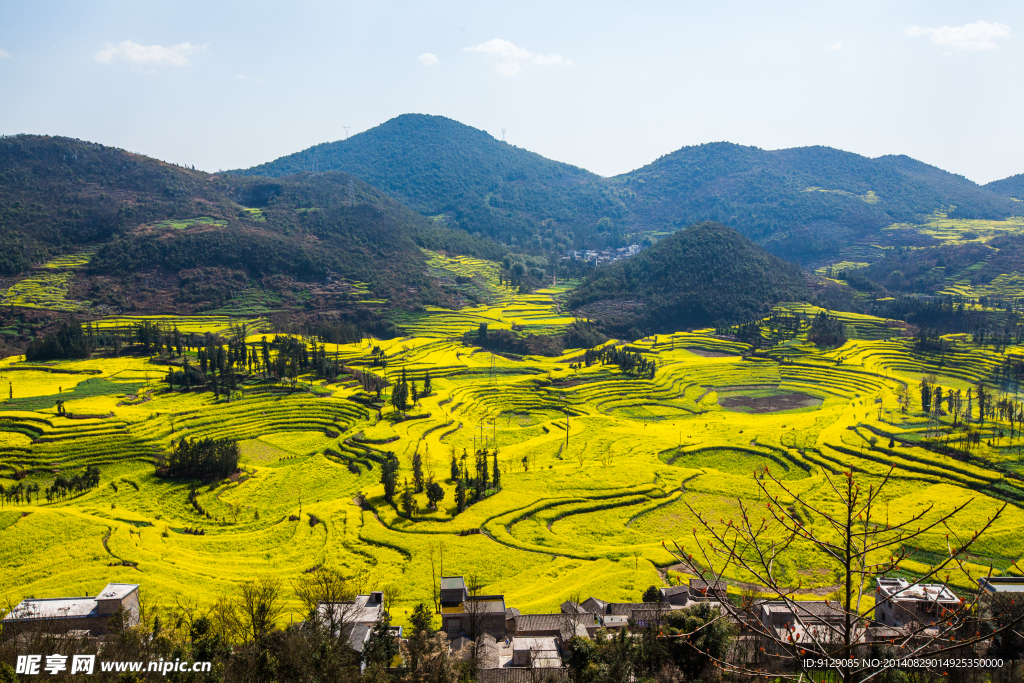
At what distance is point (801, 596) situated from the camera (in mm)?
28078

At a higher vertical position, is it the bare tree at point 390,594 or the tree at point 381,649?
the tree at point 381,649

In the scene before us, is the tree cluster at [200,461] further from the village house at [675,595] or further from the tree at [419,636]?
the village house at [675,595]

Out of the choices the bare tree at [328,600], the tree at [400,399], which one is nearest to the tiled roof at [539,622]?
the bare tree at [328,600]

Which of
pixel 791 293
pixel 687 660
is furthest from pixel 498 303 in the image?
pixel 687 660

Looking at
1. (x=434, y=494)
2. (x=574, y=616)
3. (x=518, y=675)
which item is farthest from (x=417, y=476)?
(x=518, y=675)

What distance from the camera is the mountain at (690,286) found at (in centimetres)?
9656

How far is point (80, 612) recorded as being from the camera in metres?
24.1

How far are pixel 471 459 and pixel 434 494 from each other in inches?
344

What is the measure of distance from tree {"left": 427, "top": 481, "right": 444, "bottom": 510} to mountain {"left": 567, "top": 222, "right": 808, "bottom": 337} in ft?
197

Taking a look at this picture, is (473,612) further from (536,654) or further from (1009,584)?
(1009,584)

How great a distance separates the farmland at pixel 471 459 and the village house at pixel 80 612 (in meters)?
2.59

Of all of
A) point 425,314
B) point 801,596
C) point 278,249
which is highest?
point 278,249

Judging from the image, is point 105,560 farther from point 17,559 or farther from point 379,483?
point 379,483

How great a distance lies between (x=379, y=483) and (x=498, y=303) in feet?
211
